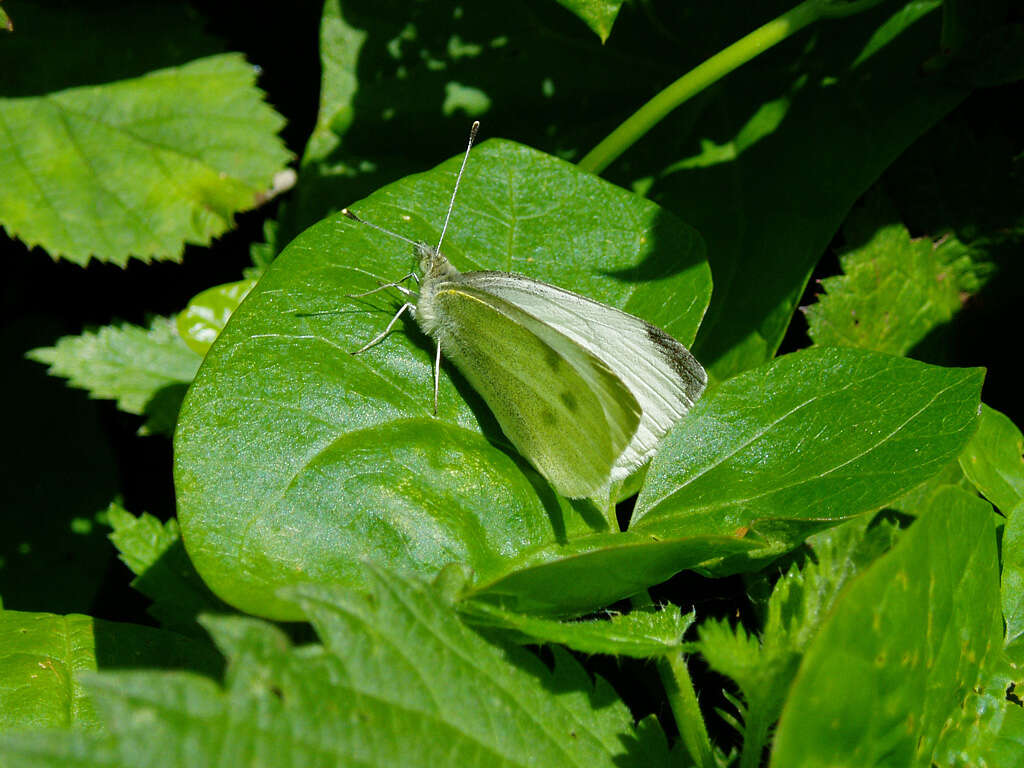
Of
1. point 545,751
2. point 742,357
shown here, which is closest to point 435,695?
point 545,751

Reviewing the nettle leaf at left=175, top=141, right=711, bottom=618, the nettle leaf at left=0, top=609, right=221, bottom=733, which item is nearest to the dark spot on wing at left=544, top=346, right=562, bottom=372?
the nettle leaf at left=175, top=141, right=711, bottom=618

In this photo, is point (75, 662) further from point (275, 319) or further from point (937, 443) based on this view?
point (937, 443)

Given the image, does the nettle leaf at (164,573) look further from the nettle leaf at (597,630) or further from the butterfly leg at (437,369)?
the nettle leaf at (597,630)

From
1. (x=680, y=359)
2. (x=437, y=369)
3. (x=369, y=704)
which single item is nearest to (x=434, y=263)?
(x=437, y=369)

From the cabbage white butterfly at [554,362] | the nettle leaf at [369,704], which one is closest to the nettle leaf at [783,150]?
the cabbage white butterfly at [554,362]

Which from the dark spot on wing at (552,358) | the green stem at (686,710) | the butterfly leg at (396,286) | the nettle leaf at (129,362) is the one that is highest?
the butterfly leg at (396,286)

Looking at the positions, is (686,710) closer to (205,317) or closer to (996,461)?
(996,461)
